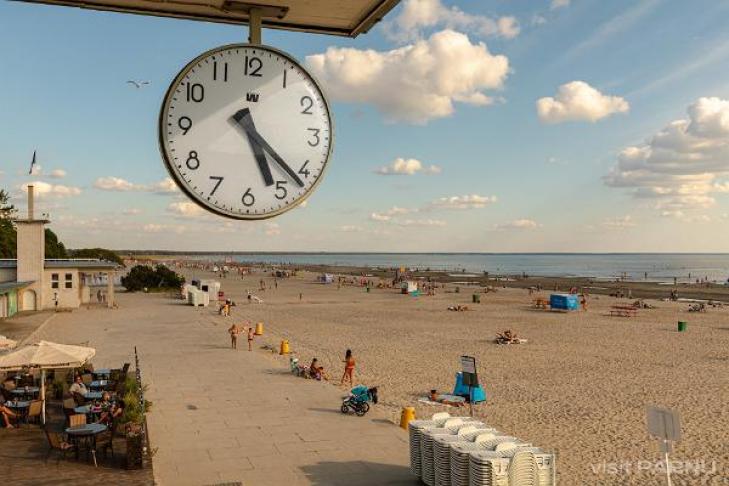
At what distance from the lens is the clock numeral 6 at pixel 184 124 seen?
7.55ft

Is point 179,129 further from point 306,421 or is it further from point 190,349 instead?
point 190,349

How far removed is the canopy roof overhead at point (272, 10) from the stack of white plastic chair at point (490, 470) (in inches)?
300

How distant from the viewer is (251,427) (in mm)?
13141

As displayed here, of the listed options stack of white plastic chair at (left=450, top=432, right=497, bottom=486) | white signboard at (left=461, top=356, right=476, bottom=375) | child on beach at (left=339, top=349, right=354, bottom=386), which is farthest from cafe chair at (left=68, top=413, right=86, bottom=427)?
white signboard at (left=461, top=356, right=476, bottom=375)

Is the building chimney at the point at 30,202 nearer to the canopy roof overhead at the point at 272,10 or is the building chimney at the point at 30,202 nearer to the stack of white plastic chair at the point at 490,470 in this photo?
the stack of white plastic chair at the point at 490,470

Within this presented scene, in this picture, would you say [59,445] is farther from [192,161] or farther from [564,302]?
[564,302]

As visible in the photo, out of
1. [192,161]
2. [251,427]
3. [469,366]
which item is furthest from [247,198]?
→ [469,366]

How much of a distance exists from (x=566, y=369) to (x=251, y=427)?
14.0 m

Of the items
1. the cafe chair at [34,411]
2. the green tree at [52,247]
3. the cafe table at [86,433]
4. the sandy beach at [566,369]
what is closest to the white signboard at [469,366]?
the sandy beach at [566,369]

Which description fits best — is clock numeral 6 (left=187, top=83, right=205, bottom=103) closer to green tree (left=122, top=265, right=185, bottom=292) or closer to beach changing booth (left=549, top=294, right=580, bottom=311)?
beach changing booth (left=549, top=294, right=580, bottom=311)

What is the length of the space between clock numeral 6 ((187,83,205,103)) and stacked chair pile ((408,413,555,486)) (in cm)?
793

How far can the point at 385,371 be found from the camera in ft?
72.4

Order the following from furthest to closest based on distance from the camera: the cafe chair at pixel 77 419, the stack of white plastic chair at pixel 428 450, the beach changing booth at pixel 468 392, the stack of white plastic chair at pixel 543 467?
A: the beach changing booth at pixel 468 392
the cafe chair at pixel 77 419
the stack of white plastic chair at pixel 428 450
the stack of white plastic chair at pixel 543 467

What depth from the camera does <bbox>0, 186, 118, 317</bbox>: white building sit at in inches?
1500
